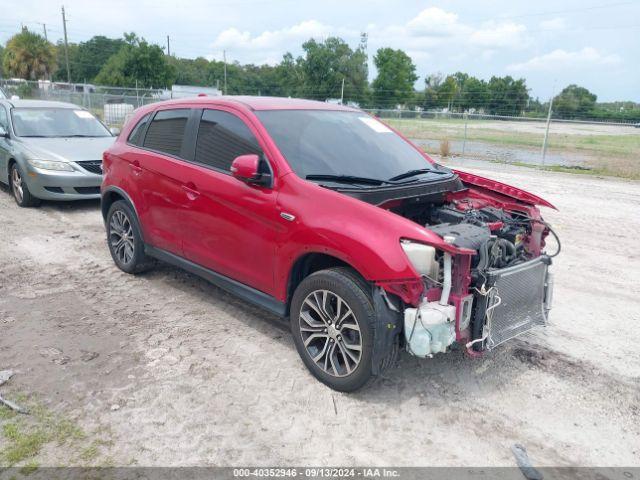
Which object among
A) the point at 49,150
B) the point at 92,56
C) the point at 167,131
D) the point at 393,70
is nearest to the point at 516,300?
the point at 167,131

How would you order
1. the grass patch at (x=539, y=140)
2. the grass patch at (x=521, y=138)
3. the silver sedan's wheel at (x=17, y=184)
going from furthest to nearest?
the grass patch at (x=521, y=138) < the grass patch at (x=539, y=140) < the silver sedan's wheel at (x=17, y=184)

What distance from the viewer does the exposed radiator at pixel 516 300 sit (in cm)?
351

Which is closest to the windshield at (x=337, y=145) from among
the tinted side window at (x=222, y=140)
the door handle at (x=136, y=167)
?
the tinted side window at (x=222, y=140)

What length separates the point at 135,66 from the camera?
56.5 meters

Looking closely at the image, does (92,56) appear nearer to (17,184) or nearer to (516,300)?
(17,184)

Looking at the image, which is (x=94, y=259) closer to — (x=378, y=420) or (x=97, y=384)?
(x=97, y=384)

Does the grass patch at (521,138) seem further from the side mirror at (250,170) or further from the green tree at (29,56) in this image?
the green tree at (29,56)

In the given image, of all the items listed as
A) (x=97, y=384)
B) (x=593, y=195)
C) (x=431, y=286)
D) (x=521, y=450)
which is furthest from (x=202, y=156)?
(x=593, y=195)

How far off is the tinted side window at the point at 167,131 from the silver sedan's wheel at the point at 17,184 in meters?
4.55

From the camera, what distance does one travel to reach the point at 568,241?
291 inches

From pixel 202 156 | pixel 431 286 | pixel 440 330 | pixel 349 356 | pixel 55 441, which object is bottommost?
pixel 55 441

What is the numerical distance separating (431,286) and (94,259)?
447cm

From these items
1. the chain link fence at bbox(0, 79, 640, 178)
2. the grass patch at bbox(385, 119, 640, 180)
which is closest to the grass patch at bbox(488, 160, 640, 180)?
the chain link fence at bbox(0, 79, 640, 178)

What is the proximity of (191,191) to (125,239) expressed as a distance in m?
1.57
